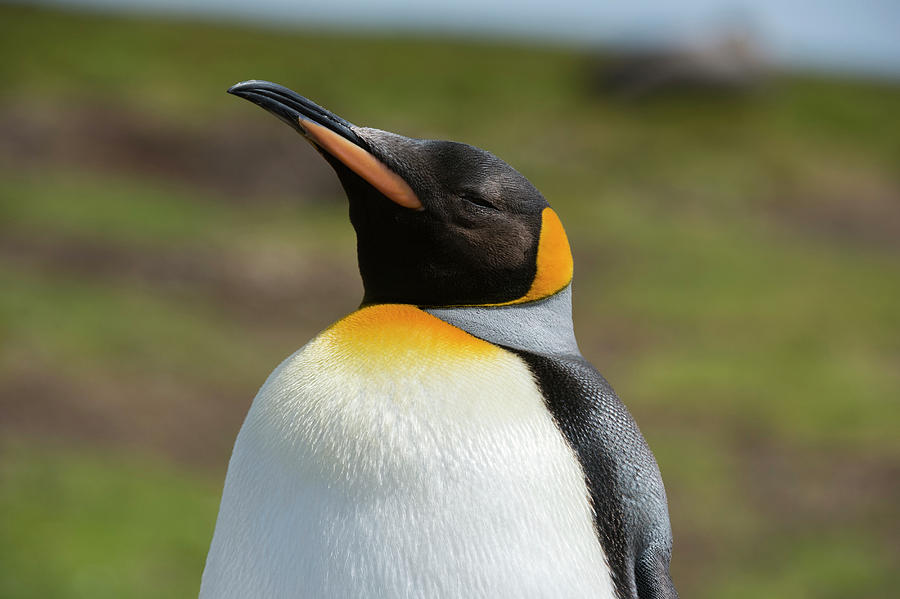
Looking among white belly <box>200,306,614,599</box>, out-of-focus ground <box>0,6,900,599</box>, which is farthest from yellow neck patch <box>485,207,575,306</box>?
out-of-focus ground <box>0,6,900,599</box>

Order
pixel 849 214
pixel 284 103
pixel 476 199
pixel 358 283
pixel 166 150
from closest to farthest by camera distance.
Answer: pixel 284 103, pixel 476 199, pixel 358 283, pixel 166 150, pixel 849 214

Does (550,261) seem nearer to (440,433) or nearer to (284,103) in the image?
(440,433)

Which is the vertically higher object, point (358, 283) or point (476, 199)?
point (476, 199)

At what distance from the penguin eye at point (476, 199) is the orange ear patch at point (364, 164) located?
6 cm

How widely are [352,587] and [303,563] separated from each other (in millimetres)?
70

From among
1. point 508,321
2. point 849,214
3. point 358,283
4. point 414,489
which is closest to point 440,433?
point 414,489

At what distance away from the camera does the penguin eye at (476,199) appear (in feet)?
4.18

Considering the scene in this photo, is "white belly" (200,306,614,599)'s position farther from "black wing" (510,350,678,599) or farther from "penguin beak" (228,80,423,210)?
"penguin beak" (228,80,423,210)

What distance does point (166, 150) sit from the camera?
12375 mm

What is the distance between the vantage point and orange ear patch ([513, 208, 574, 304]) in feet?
4.27

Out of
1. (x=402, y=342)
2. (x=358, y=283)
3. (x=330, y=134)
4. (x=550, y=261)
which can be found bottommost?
(x=358, y=283)

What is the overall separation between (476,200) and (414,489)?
382 millimetres

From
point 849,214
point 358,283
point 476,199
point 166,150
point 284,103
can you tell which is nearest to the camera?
point 284,103

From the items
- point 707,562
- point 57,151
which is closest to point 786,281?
point 707,562
